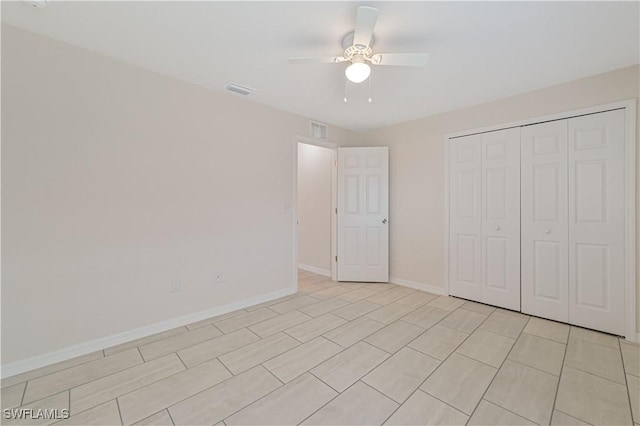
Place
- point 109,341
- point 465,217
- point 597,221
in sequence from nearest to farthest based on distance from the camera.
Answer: point 109,341 < point 597,221 < point 465,217

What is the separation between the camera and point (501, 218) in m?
3.05

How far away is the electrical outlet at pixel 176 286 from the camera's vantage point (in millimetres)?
2566

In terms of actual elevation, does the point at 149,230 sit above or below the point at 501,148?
below

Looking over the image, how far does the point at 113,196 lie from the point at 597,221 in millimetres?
4416

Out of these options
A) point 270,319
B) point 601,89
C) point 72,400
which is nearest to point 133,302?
point 72,400

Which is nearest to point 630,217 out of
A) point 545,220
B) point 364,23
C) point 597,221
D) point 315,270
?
point 597,221

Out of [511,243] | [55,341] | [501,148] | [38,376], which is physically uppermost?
[501,148]

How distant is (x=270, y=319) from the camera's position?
274 centimetres

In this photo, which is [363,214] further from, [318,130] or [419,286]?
[318,130]

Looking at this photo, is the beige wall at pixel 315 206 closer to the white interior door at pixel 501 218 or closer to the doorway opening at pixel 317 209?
the doorway opening at pixel 317 209

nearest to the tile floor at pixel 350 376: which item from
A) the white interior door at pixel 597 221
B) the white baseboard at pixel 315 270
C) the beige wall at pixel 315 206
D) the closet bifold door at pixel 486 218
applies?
the white interior door at pixel 597 221

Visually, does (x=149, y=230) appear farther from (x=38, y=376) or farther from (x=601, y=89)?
(x=601, y=89)

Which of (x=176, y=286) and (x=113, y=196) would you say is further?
(x=176, y=286)

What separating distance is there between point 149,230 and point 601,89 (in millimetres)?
4413
